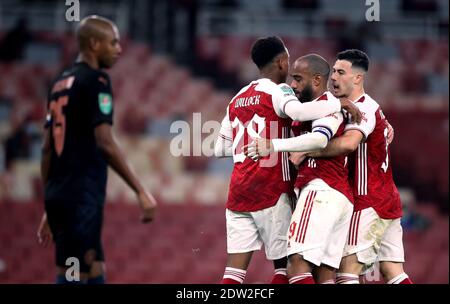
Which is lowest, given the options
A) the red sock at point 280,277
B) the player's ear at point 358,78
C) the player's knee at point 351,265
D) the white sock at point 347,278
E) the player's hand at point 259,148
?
the white sock at point 347,278

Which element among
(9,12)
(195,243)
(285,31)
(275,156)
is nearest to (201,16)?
(285,31)

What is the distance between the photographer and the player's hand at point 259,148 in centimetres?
571

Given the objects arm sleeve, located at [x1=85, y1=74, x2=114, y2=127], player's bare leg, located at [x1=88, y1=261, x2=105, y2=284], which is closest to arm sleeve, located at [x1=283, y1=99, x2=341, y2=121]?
arm sleeve, located at [x1=85, y1=74, x2=114, y2=127]

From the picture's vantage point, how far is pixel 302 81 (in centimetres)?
604

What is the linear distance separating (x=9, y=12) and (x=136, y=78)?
3.51 metres

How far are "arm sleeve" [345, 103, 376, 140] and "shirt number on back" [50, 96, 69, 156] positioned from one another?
1843 mm

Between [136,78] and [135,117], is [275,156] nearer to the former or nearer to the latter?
[135,117]

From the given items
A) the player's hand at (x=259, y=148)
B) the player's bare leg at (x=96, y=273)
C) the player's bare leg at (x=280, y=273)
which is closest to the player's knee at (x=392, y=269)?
the player's bare leg at (x=280, y=273)

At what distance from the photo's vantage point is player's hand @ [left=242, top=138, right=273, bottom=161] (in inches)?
225

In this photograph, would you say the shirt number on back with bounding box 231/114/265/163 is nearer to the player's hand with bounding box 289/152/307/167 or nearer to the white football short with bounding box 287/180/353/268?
the player's hand with bounding box 289/152/307/167

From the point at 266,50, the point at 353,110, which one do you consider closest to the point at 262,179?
the point at 353,110

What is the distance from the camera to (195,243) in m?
11.9

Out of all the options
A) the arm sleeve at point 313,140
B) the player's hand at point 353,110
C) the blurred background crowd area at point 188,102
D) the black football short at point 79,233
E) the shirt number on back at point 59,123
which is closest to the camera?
the arm sleeve at point 313,140

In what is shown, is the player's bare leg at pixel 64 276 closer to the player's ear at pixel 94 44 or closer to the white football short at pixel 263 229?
the white football short at pixel 263 229
